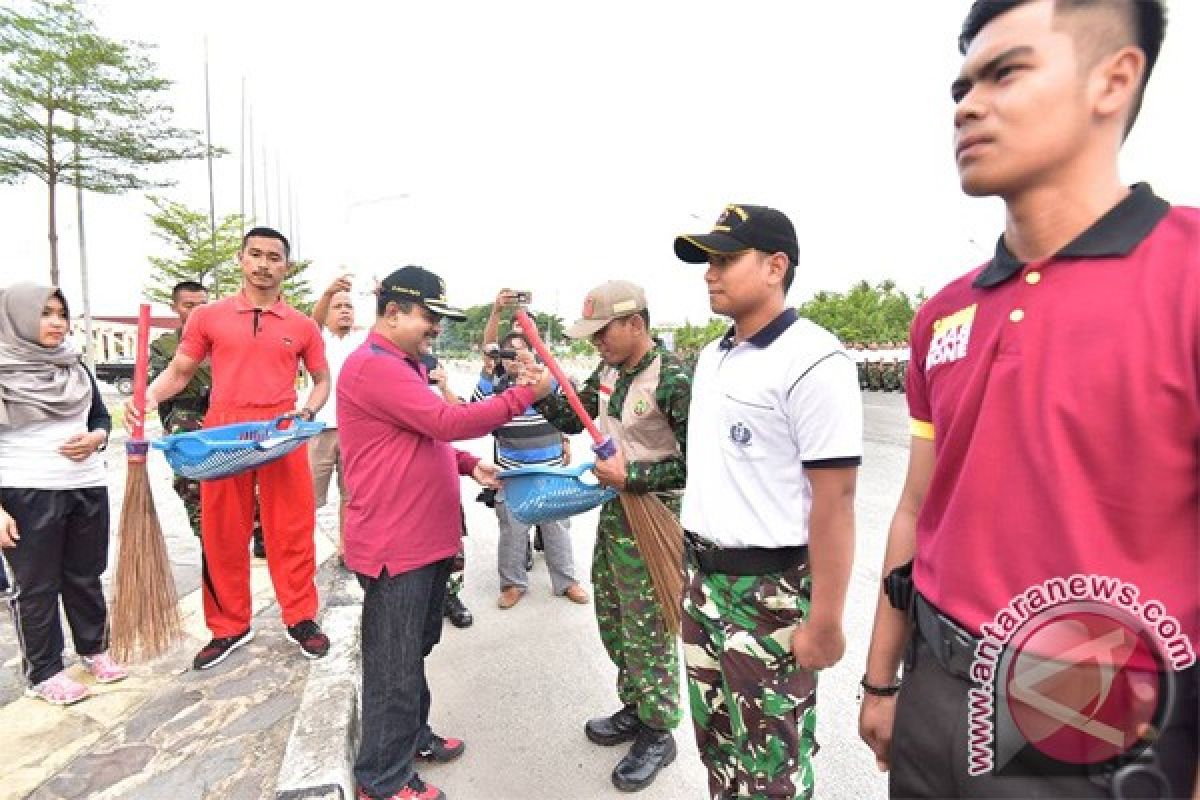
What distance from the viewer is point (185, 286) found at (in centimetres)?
467

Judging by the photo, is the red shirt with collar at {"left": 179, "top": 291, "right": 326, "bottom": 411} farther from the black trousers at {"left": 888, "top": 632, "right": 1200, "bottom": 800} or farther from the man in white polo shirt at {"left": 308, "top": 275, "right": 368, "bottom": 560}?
the black trousers at {"left": 888, "top": 632, "right": 1200, "bottom": 800}

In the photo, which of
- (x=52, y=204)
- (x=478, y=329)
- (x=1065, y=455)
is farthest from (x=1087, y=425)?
(x=478, y=329)

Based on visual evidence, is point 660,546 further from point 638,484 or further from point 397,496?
point 397,496

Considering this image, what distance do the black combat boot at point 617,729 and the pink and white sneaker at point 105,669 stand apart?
2213 millimetres

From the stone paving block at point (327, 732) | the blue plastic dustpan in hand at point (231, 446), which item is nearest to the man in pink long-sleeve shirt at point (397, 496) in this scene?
the stone paving block at point (327, 732)

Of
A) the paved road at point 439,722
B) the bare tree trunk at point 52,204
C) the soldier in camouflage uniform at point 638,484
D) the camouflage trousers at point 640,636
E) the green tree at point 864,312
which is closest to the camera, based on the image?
the paved road at point 439,722

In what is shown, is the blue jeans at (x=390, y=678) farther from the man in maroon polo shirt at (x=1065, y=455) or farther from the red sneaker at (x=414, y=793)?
the man in maroon polo shirt at (x=1065, y=455)

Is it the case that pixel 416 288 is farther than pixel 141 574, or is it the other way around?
pixel 141 574

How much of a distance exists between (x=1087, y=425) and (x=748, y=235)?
103cm

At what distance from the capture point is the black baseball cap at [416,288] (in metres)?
2.21

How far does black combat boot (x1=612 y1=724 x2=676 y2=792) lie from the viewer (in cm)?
238

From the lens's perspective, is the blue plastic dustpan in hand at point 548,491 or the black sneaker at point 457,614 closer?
the blue plastic dustpan in hand at point 548,491

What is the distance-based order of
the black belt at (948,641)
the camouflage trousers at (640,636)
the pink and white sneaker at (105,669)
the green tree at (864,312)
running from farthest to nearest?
the green tree at (864,312) < the pink and white sneaker at (105,669) < the camouflage trousers at (640,636) < the black belt at (948,641)

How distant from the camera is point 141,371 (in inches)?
106
